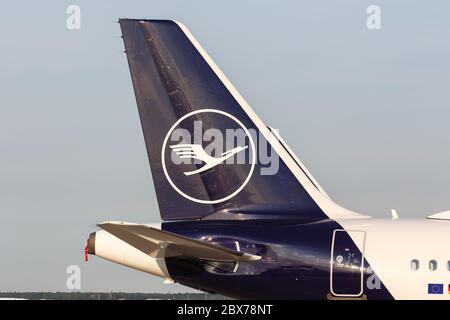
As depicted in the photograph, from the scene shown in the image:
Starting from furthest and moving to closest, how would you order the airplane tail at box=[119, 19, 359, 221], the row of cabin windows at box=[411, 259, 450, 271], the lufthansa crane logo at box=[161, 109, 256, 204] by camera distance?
the lufthansa crane logo at box=[161, 109, 256, 204]
the airplane tail at box=[119, 19, 359, 221]
the row of cabin windows at box=[411, 259, 450, 271]

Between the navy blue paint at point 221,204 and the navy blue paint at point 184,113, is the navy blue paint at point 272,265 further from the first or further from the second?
the navy blue paint at point 184,113

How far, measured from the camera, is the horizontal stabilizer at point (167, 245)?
1292 inches

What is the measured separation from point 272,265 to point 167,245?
3118 millimetres

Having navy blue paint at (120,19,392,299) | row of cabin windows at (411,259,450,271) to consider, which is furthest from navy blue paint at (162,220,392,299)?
row of cabin windows at (411,259,450,271)

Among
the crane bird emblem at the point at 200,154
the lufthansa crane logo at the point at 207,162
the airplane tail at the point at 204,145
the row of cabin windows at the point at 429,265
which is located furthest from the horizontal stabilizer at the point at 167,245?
the row of cabin windows at the point at 429,265

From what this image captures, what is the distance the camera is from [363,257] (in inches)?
1350

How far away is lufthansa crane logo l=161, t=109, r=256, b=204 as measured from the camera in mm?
37031

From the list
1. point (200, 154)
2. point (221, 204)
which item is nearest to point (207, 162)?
point (200, 154)

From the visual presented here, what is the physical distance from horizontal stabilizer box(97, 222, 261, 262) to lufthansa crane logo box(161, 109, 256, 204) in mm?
2713

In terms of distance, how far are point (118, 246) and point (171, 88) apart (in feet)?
18.2

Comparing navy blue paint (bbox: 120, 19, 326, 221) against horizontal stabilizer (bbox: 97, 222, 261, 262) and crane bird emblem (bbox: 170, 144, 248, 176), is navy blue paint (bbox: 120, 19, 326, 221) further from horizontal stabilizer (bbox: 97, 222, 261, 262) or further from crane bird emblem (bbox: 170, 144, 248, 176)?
horizontal stabilizer (bbox: 97, 222, 261, 262)

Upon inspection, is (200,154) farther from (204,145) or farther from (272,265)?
(272,265)

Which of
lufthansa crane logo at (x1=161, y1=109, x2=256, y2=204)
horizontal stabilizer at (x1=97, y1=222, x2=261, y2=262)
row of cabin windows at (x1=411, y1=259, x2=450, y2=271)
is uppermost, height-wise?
lufthansa crane logo at (x1=161, y1=109, x2=256, y2=204)
